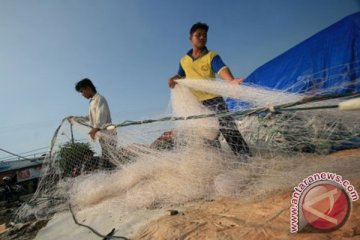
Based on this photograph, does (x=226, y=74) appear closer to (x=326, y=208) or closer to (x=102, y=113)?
(x=326, y=208)

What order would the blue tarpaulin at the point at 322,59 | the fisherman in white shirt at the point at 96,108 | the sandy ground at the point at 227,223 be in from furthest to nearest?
the blue tarpaulin at the point at 322,59
the fisherman in white shirt at the point at 96,108
the sandy ground at the point at 227,223

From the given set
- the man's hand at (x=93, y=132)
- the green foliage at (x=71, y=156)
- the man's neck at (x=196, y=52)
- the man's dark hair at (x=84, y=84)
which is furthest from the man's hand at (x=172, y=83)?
the green foliage at (x=71, y=156)

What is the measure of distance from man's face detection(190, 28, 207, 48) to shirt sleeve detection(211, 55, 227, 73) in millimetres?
257

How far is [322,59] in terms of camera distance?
5594mm

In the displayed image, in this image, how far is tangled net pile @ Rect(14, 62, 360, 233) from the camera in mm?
2680

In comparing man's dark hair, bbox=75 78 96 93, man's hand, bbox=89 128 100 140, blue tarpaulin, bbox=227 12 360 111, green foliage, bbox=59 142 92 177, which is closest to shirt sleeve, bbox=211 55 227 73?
blue tarpaulin, bbox=227 12 360 111

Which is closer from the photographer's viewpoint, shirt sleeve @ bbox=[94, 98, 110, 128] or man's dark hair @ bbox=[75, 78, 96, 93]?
shirt sleeve @ bbox=[94, 98, 110, 128]

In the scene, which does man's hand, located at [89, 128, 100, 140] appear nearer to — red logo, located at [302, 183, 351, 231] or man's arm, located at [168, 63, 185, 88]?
man's arm, located at [168, 63, 185, 88]

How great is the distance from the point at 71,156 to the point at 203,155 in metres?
2.72

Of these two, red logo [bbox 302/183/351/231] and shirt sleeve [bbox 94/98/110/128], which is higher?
shirt sleeve [bbox 94/98/110/128]

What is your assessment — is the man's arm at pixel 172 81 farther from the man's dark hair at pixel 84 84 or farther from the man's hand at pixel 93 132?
the man's dark hair at pixel 84 84

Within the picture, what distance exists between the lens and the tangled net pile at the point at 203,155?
2.68m

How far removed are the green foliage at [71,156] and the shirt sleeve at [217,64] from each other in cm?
244

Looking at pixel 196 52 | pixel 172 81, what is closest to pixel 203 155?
pixel 172 81
